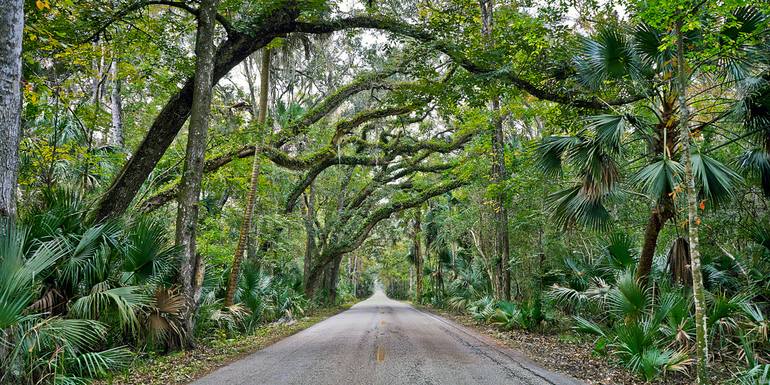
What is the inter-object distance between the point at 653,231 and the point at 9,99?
9.54 metres

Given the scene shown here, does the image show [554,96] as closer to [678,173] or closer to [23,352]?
[678,173]

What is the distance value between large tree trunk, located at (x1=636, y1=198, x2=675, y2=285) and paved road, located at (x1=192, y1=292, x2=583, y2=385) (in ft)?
8.89

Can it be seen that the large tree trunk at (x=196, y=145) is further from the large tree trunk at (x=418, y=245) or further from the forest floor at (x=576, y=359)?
the large tree trunk at (x=418, y=245)

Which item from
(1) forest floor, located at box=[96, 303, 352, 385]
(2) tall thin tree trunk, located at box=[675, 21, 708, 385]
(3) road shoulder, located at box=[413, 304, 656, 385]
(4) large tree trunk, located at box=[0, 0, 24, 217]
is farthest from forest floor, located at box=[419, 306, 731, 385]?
(4) large tree trunk, located at box=[0, 0, 24, 217]

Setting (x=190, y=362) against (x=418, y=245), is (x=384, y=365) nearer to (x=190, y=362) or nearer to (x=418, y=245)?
(x=190, y=362)

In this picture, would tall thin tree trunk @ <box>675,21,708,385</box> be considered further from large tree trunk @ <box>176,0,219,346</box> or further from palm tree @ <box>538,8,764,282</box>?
large tree trunk @ <box>176,0,219,346</box>

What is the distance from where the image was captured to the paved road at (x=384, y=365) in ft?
18.8

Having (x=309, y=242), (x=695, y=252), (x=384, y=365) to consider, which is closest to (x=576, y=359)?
(x=695, y=252)

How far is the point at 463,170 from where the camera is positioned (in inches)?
651

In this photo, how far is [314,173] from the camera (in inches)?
663

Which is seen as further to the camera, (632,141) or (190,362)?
(632,141)

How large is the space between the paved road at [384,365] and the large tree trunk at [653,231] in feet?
8.89

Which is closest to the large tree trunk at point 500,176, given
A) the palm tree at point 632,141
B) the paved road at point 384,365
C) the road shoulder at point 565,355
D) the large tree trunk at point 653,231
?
the road shoulder at point 565,355

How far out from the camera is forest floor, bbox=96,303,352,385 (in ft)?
19.1
